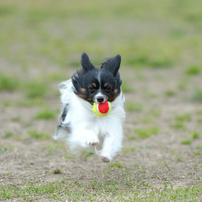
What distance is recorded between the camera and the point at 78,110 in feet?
16.3

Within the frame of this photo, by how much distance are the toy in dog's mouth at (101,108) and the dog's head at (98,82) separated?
6 centimetres

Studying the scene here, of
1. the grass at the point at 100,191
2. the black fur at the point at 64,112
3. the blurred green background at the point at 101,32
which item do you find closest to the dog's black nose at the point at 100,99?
the black fur at the point at 64,112

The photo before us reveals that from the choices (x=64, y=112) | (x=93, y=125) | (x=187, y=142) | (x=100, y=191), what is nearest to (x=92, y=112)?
(x=93, y=125)

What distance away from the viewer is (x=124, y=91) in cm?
1048

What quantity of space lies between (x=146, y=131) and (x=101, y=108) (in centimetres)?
302

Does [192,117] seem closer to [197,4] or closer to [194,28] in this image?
[194,28]

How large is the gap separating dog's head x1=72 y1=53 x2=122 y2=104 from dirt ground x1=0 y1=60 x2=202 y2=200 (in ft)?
3.82

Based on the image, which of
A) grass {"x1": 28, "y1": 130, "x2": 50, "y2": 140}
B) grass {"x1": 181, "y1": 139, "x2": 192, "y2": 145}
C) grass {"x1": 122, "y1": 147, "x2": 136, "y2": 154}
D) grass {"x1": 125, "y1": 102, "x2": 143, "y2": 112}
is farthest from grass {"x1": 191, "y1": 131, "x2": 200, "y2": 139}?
grass {"x1": 28, "y1": 130, "x2": 50, "y2": 140}

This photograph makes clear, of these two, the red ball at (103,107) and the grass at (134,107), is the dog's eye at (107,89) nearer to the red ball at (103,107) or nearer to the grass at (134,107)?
the red ball at (103,107)

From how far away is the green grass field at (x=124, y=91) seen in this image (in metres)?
4.79

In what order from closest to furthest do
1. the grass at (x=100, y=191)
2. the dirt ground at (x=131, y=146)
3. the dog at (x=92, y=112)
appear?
the grass at (x=100, y=191), the dog at (x=92, y=112), the dirt ground at (x=131, y=146)

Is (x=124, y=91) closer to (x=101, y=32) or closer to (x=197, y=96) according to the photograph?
(x=197, y=96)

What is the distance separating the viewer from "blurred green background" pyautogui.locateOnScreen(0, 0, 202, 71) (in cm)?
1360

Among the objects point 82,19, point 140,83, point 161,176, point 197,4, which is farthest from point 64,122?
point 197,4
